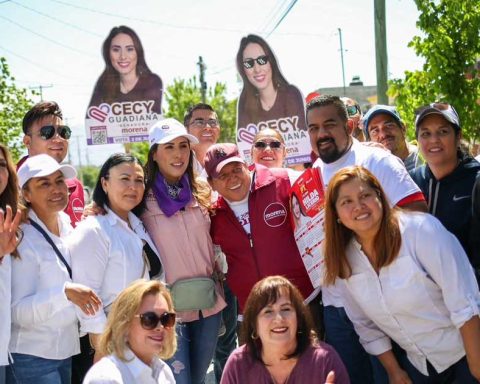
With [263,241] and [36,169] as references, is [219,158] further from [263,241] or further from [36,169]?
[36,169]

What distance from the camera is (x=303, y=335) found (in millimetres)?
3768

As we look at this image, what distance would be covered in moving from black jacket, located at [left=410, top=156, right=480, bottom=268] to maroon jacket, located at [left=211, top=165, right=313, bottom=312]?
1.03 m

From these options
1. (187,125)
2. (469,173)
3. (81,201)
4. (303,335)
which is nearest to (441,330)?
(303,335)

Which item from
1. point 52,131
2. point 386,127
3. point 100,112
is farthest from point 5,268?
point 100,112

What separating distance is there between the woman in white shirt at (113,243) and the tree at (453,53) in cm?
412

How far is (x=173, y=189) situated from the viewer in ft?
15.7

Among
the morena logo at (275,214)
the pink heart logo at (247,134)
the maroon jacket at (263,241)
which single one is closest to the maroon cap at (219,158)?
the maroon jacket at (263,241)

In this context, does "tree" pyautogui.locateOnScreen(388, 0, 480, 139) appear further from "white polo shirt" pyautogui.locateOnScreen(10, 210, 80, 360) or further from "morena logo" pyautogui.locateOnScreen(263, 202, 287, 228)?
"white polo shirt" pyautogui.locateOnScreen(10, 210, 80, 360)

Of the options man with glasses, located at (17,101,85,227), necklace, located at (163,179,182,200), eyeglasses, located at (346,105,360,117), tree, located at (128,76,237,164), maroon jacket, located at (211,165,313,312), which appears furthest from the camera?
tree, located at (128,76,237,164)

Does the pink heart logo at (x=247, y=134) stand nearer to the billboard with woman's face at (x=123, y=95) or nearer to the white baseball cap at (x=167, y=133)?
the billboard with woman's face at (x=123, y=95)

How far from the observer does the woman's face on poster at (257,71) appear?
24.1 ft

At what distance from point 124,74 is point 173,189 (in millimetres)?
2909

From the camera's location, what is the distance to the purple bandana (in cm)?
464

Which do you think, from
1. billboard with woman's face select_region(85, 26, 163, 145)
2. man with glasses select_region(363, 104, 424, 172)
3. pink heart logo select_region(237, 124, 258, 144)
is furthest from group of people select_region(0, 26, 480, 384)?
pink heart logo select_region(237, 124, 258, 144)
